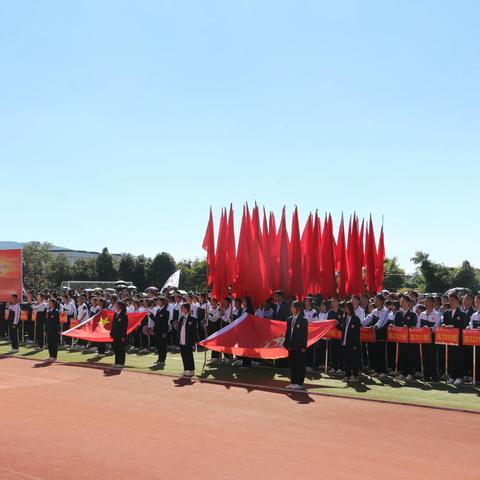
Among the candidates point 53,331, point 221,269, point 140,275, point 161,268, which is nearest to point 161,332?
point 221,269

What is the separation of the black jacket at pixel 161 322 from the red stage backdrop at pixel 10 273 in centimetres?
977

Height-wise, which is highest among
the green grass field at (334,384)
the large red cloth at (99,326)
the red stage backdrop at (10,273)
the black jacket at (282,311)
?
the red stage backdrop at (10,273)

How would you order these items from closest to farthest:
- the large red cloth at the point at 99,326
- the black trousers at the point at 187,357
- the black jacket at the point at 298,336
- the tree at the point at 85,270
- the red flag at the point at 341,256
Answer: the black jacket at the point at 298,336 < the black trousers at the point at 187,357 < the large red cloth at the point at 99,326 < the red flag at the point at 341,256 < the tree at the point at 85,270

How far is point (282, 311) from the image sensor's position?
18984 mm

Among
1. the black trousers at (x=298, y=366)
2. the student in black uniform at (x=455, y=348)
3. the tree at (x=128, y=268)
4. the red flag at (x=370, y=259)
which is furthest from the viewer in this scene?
the tree at (x=128, y=268)

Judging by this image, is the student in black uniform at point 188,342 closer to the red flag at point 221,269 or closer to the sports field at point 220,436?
the sports field at point 220,436

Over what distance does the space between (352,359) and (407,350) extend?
4.72ft

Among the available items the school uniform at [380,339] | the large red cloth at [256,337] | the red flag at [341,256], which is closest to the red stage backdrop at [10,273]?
the large red cloth at [256,337]

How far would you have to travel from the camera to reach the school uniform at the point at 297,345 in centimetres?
1526

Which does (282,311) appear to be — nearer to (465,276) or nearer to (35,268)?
(465,276)

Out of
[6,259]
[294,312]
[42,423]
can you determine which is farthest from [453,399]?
[6,259]

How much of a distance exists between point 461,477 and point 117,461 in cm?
449

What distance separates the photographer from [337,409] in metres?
12.6

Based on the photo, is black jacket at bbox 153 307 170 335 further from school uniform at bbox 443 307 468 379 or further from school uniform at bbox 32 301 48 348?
school uniform at bbox 443 307 468 379
